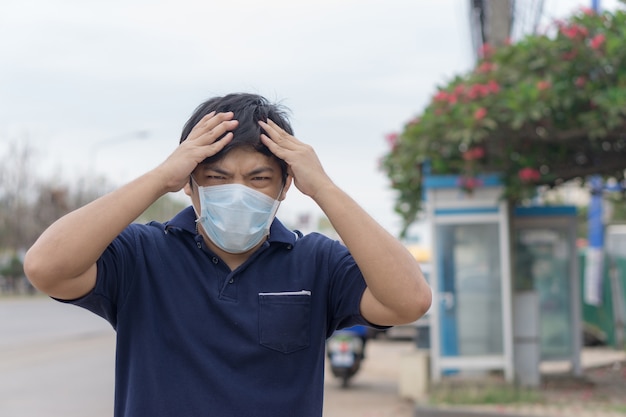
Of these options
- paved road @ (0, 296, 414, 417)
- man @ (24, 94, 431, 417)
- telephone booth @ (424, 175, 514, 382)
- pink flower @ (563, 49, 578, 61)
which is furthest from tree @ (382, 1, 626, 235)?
man @ (24, 94, 431, 417)

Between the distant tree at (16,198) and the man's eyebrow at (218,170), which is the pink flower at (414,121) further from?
the distant tree at (16,198)

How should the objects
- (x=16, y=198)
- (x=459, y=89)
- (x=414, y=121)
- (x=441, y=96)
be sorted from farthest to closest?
(x=16, y=198) < (x=414, y=121) < (x=441, y=96) < (x=459, y=89)

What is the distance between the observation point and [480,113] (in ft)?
32.3

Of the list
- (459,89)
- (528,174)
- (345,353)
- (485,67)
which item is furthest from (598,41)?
(345,353)

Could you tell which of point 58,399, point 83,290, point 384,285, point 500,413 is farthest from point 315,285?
point 58,399

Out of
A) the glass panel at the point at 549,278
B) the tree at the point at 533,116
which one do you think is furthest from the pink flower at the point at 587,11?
the glass panel at the point at 549,278

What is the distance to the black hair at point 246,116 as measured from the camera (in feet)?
7.66

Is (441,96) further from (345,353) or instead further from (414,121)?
(345,353)

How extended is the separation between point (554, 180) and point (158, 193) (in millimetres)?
9275

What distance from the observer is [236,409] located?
2250 millimetres

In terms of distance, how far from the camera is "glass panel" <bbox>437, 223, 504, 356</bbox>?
11.3 m

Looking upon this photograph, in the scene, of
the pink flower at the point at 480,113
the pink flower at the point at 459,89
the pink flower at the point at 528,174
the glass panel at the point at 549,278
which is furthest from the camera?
the glass panel at the point at 549,278

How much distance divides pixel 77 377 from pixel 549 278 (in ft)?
21.2

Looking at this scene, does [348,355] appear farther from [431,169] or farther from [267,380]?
[267,380]
